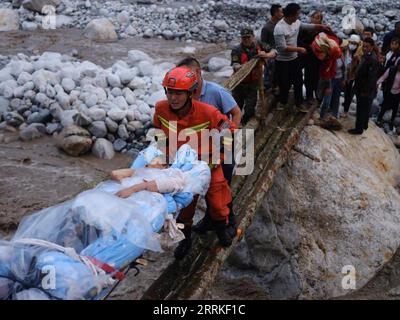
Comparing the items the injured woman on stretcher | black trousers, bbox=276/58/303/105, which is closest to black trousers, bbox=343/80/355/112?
black trousers, bbox=276/58/303/105

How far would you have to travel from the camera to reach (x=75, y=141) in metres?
7.42

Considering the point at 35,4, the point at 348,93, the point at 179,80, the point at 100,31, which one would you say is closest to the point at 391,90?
the point at 348,93

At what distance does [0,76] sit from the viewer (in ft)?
28.9

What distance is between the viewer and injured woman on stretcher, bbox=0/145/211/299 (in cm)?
213

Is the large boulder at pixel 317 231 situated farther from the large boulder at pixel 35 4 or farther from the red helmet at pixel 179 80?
the large boulder at pixel 35 4

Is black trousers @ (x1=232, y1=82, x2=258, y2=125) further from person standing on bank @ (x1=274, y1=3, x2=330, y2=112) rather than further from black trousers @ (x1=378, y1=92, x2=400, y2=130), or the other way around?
black trousers @ (x1=378, y1=92, x2=400, y2=130)

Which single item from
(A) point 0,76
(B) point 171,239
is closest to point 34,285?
(B) point 171,239

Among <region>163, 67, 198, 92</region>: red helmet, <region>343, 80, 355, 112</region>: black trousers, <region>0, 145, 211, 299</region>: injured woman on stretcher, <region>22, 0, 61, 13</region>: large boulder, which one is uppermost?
<region>163, 67, 198, 92</region>: red helmet

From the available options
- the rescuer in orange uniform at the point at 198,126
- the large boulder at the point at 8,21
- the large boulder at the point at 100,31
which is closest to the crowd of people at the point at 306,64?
the rescuer in orange uniform at the point at 198,126

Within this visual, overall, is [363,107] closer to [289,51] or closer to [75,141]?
[289,51]

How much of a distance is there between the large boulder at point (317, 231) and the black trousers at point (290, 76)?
775 mm

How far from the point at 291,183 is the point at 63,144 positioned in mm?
3892

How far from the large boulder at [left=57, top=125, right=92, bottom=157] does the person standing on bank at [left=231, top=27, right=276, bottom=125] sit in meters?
2.82

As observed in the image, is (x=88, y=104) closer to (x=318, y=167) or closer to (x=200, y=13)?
(x=318, y=167)
